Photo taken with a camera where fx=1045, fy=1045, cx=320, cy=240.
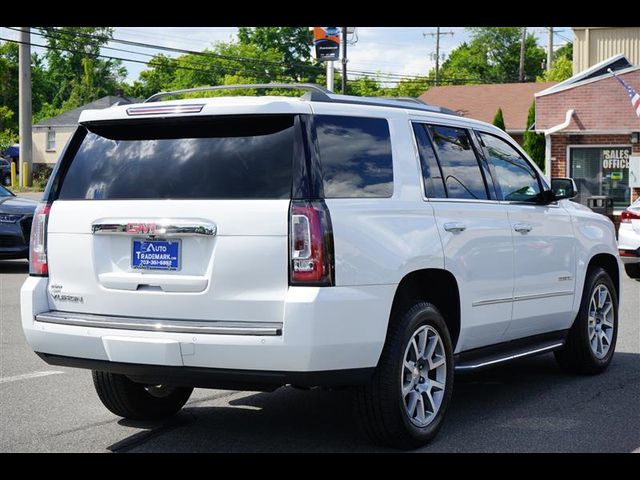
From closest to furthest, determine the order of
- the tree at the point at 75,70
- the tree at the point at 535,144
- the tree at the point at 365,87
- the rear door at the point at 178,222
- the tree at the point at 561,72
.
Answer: the rear door at the point at 178,222, the tree at the point at 535,144, the tree at the point at 561,72, the tree at the point at 365,87, the tree at the point at 75,70

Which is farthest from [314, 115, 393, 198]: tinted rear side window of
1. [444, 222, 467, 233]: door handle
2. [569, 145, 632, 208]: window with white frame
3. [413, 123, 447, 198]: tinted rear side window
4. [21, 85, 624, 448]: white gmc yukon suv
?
[569, 145, 632, 208]: window with white frame

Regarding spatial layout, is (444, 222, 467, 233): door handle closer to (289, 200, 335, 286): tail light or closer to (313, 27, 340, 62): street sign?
(289, 200, 335, 286): tail light

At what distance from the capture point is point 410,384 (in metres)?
5.91

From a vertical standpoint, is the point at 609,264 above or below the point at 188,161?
below

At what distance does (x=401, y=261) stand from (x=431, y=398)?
89 centimetres

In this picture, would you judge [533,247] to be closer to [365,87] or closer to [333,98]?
[333,98]

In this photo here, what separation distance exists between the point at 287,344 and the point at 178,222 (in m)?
0.87

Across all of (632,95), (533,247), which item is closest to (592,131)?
(632,95)

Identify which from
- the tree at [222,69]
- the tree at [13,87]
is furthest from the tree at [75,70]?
the tree at [222,69]

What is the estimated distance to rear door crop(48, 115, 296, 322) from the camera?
5.30 metres

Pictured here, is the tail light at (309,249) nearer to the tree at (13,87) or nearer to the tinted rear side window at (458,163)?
the tinted rear side window at (458,163)

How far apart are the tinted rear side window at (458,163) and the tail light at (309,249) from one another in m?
1.46

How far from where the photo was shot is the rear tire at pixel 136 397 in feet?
21.2
